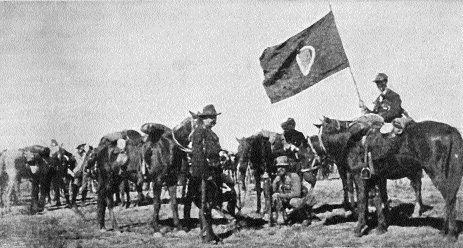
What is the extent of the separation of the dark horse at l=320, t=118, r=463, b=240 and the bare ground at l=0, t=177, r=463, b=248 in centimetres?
51

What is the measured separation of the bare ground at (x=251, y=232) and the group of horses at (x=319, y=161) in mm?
347

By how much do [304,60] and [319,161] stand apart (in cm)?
269

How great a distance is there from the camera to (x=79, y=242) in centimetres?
1012

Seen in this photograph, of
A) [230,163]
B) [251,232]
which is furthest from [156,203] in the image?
[230,163]

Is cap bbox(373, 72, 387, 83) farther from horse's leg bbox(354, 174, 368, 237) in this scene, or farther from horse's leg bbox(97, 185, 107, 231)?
horse's leg bbox(97, 185, 107, 231)

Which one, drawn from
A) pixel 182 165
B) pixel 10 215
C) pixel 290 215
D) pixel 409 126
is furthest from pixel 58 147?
pixel 409 126

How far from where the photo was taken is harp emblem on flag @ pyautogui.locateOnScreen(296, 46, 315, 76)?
1031 cm

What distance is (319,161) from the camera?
11625mm

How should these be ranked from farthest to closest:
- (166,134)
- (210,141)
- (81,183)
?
1. (81,183)
2. (166,134)
3. (210,141)

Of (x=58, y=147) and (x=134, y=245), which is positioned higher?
(x=58, y=147)

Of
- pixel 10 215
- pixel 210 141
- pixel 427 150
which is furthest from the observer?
pixel 10 215

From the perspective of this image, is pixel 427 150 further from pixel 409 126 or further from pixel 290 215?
pixel 290 215

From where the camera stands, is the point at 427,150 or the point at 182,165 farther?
the point at 182,165

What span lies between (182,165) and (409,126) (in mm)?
5356
